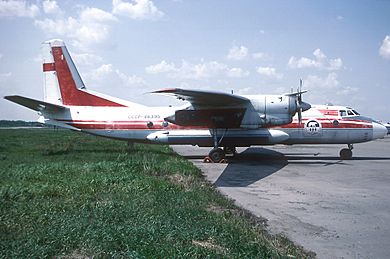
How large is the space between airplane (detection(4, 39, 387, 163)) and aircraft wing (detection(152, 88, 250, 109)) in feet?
0.16

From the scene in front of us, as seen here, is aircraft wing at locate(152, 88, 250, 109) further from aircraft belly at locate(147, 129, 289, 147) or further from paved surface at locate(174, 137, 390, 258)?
paved surface at locate(174, 137, 390, 258)

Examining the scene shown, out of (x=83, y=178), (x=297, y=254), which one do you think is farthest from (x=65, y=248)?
(x=83, y=178)

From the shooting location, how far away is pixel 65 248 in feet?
16.3

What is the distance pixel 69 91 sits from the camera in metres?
21.4

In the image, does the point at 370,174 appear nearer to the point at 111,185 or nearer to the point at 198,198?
the point at 198,198

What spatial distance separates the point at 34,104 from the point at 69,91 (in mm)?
2198

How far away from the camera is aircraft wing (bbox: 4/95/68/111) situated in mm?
18253

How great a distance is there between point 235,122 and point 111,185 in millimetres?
10601

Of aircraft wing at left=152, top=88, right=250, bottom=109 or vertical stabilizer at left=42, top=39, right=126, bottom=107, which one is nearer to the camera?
aircraft wing at left=152, top=88, right=250, bottom=109

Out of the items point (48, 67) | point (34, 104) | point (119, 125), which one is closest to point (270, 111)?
point (119, 125)

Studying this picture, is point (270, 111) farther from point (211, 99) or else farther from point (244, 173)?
point (244, 173)

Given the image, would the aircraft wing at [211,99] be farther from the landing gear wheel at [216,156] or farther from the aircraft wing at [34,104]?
the aircraft wing at [34,104]

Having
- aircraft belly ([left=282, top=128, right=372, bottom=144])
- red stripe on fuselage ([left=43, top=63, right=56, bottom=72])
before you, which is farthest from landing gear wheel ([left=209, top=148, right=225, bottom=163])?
red stripe on fuselage ([left=43, top=63, right=56, bottom=72])

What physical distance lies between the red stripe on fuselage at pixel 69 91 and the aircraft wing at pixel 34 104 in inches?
33.6
